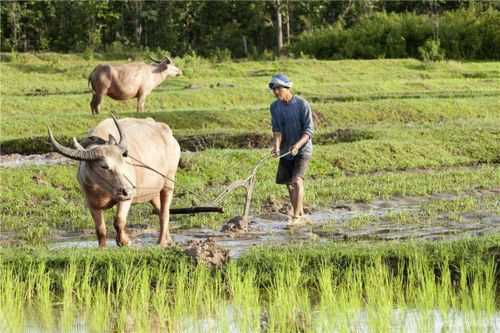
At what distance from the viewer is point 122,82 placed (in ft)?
63.3

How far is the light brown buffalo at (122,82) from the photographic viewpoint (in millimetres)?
19047

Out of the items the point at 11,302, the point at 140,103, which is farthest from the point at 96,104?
the point at 11,302

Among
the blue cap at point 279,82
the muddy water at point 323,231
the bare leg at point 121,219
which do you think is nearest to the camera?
the bare leg at point 121,219

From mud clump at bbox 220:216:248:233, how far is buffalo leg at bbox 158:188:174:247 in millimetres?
598

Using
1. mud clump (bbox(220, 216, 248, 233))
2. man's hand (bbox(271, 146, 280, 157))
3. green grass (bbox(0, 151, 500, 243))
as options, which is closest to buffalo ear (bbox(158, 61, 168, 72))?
green grass (bbox(0, 151, 500, 243))

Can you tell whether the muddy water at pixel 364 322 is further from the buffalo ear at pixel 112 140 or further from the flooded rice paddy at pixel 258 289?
the buffalo ear at pixel 112 140

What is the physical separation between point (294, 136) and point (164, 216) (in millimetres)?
1731

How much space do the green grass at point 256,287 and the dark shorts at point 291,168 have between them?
252 cm

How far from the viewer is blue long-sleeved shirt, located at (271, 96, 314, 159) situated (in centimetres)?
1013

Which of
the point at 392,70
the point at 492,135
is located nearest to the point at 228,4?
the point at 392,70

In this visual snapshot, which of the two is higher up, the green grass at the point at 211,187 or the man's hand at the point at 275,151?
the man's hand at the point at 275,151

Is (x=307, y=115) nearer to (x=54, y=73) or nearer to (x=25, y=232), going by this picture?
(x=25, y=232)

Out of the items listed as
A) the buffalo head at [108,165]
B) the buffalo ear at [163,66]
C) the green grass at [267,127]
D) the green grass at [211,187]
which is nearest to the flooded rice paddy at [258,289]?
the buffalo head at [108,165]

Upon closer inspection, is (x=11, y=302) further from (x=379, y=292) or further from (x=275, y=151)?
(x=275, y=151)
